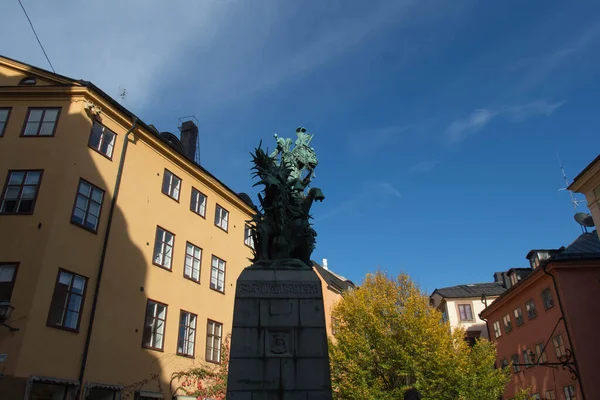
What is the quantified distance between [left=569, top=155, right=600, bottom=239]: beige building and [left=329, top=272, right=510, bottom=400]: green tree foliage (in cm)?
1016

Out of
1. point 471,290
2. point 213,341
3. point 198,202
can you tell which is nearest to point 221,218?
point 198,202

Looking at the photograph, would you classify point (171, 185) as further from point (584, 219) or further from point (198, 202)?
point (584, 219)

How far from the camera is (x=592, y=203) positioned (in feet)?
81.8

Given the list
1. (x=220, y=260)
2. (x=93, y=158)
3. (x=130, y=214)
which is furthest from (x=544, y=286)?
(x=93, y=158)

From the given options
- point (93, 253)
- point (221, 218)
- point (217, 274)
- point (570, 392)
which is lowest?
point (570, 392)

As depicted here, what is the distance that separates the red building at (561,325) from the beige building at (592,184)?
664cm

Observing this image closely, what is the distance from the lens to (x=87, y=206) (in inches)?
824

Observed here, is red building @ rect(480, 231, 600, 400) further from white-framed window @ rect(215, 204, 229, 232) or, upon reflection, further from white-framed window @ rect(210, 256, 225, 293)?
white-framed window @ rect(215, 204, 229, 232)

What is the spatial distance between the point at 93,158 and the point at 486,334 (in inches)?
1631

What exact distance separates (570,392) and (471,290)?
928 inches

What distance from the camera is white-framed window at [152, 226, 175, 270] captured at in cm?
2448

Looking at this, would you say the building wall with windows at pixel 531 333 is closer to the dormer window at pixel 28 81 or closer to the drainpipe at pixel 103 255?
the drainpipe at pixel 103 255

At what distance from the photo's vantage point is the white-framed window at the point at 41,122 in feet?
69.6

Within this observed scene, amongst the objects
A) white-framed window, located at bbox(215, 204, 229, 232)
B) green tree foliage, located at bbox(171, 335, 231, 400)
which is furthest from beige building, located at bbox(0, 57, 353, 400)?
white-framed window, located at bbox(215, 204, 229, 232)
